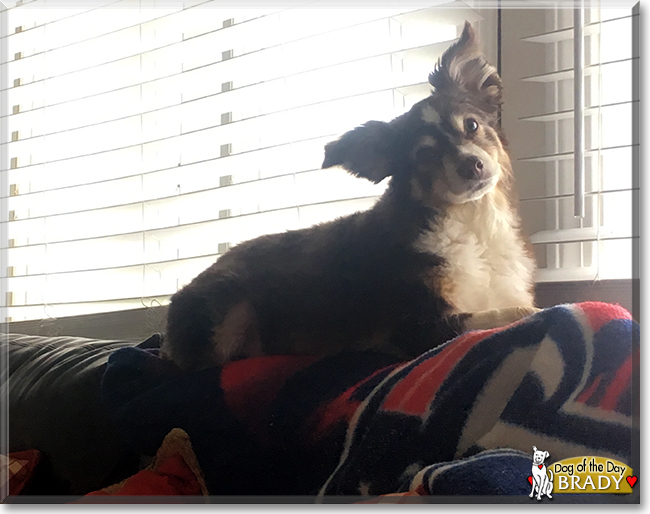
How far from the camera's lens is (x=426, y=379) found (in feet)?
2.87

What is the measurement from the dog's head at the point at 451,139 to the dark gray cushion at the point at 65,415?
67 centimetres

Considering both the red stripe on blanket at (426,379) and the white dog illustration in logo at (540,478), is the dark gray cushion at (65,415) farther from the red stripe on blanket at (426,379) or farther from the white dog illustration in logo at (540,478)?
the white dog illustration in logo at (540,478)

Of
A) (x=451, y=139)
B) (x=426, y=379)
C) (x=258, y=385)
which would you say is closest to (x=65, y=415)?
(x=258, y=385)

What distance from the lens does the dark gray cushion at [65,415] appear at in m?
1.20

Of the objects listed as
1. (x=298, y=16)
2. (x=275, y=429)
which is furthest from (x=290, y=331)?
(x=298, y=16)

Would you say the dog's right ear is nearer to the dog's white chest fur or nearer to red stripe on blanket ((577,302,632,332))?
the dog's white chest fur

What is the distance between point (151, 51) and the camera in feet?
4.50

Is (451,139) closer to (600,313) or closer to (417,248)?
(417,248)

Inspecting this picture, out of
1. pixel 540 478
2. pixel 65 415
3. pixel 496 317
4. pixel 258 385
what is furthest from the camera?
pixel 65 415

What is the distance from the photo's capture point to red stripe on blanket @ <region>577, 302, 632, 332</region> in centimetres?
81

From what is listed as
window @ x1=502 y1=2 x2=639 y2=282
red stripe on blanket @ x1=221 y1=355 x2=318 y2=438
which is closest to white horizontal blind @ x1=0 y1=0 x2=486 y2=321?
window @ x1=502 y1=2 x2=639 y2=282

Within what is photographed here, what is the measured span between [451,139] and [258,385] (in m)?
0.50

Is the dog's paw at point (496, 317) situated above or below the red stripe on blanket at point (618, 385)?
above

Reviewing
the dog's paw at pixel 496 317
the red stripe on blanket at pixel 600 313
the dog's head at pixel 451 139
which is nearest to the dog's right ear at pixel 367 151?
the dog's head at pixel 451 139
